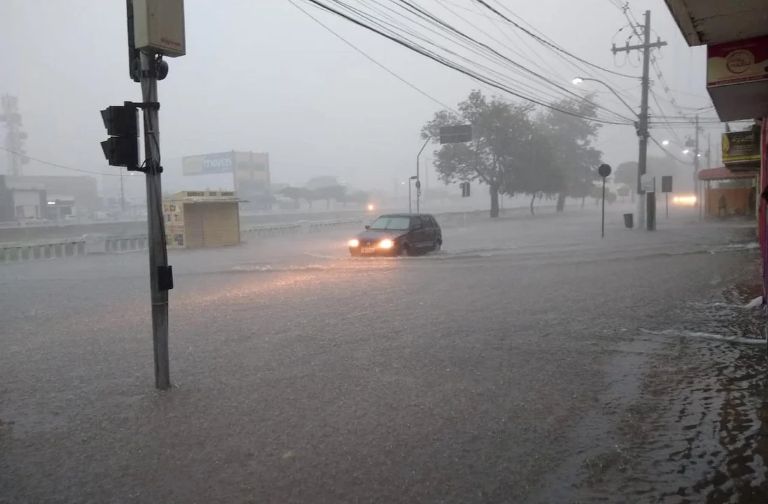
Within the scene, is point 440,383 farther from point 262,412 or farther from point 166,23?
point 166,23

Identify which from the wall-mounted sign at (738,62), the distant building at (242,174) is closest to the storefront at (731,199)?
the wall-mounted sign at (738,62)

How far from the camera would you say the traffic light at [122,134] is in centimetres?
547

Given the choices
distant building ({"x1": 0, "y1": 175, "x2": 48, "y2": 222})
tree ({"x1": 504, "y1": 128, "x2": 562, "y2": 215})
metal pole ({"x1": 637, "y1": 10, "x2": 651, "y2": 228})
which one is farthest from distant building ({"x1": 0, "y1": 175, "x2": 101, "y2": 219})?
metal pole ({"x1": 637, "y1": 10, "x2": 651, "y2": 228})

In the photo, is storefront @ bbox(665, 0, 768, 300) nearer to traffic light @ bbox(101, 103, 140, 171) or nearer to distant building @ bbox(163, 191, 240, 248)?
traffic light @ bbox(101, 103, 140, 171)

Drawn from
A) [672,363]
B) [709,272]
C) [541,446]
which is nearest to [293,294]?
[672,363]

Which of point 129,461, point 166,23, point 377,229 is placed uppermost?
point 166,23

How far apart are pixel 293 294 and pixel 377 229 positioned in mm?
7713

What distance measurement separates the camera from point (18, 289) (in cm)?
1365

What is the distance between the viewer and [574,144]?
6334cm

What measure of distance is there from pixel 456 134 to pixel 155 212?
1467 inches

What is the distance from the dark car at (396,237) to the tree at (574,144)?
43.4m

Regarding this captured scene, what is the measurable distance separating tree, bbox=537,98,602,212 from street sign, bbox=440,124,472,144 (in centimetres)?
Result: 2177

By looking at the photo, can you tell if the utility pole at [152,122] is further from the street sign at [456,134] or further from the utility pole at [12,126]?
the utility pole at [12,126]

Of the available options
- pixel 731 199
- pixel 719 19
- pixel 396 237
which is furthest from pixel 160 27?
pixel 731 199
